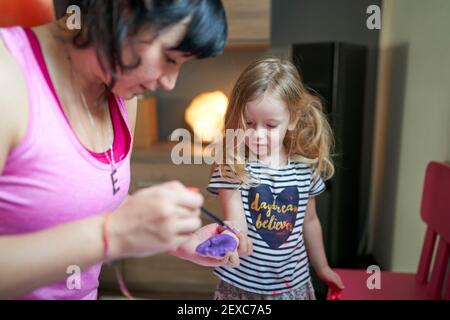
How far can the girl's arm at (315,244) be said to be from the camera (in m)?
0.55

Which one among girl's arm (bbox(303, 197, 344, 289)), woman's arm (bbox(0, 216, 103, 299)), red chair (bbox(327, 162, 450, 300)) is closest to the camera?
woman's arm (bbox(0, 216, 103, 299))

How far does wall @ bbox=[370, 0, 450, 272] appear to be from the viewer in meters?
0.81

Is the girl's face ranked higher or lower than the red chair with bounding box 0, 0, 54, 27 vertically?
lower

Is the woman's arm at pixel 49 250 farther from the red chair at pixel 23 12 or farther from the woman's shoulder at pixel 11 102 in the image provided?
the red chair at pixel 23 12

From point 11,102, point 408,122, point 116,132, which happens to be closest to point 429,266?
point 408,122

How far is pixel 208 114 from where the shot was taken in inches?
22.8

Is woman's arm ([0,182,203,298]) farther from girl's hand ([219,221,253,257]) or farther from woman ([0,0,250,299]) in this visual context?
girl's hand ([219,221,253,257])

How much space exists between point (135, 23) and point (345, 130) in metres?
0.77

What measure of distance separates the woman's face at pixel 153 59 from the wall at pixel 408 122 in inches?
19.9

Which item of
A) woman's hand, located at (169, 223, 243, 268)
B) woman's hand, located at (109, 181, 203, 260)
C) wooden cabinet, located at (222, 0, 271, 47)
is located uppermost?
wooden cabinet, located at (222, 0, 271, 47)

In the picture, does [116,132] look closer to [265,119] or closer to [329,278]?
[265,119]

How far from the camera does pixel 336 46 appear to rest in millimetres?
967
